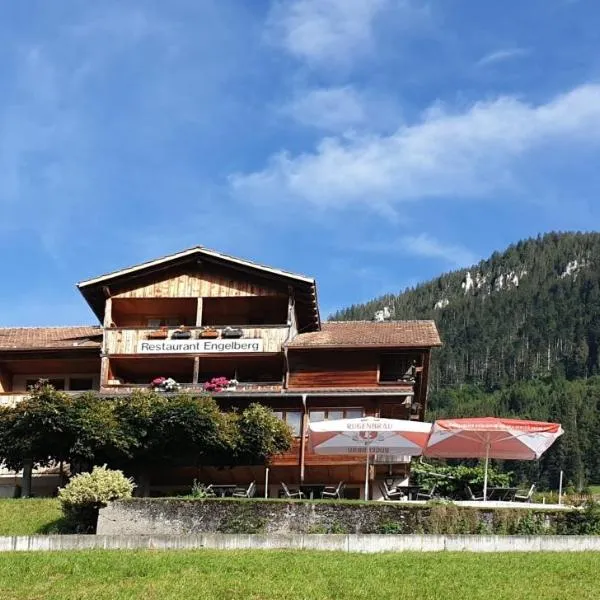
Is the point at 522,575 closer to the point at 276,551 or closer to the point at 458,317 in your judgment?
the point at 276,551

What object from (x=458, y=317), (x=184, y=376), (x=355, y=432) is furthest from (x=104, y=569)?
(x=458, y=317)

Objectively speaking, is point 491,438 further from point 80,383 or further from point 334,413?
point 80,383

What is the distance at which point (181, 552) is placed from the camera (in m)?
19.5

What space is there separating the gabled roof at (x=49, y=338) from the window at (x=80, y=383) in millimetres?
1671

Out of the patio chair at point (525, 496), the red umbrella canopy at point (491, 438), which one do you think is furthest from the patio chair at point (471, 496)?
the patio chair at point (525, 496)

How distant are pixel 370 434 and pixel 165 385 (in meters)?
9.80

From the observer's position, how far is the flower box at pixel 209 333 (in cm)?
3681

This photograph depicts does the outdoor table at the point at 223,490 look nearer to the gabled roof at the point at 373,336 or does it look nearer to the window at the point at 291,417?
the window at the point at 291,417

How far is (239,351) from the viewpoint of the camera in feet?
120

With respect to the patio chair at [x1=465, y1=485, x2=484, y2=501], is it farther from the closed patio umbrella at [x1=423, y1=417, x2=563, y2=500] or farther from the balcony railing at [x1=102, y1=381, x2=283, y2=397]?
the balcony railing at [x1=102, y1=381, x2=283, y2=397]

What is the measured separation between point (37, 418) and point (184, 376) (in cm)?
966

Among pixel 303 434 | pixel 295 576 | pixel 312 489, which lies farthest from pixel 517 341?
pixel 295 576

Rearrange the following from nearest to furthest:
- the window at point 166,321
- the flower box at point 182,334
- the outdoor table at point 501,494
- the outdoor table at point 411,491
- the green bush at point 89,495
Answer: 1. the green bush at point 89,495
2. the outdoor table at point 501,494
3. the outdoor table at point 411,491
4. the flower box at point 182,334
5. the window at point 166,321

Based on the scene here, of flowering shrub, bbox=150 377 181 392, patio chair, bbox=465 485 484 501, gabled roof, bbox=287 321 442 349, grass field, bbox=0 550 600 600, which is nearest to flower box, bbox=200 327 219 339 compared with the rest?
flowering shrub, bbox=150 377 181 392
